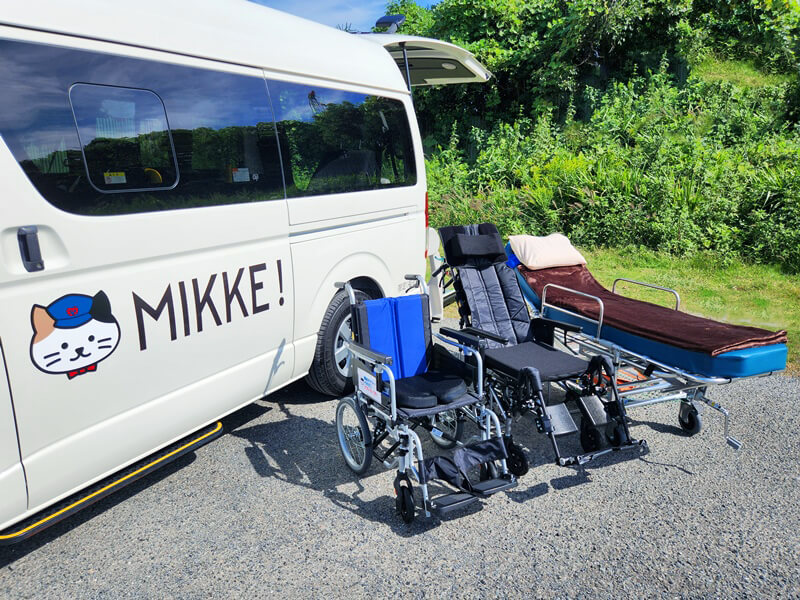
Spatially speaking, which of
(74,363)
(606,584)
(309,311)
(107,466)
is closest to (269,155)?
(309,311)

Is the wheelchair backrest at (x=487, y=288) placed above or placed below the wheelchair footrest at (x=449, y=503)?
above

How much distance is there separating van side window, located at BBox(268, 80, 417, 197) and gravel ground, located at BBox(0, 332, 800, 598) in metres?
1.94

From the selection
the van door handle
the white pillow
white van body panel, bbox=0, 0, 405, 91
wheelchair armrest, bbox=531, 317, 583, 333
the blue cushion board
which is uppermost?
white van body panel, bbox=0, 0, 405, 91

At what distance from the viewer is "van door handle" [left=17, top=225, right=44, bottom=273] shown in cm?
262

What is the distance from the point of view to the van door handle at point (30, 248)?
8.61 feet

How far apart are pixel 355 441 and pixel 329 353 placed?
976 mm

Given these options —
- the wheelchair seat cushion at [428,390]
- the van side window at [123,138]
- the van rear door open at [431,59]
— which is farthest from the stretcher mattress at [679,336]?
the van side window at [123,138]

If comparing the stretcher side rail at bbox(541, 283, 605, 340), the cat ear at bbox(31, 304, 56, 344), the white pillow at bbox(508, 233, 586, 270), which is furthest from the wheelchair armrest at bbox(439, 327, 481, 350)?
the cat ear at bbox(31, 304, 56, 344)

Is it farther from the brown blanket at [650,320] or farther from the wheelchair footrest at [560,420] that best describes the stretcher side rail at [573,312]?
the wheelchair footrest at [560,420]

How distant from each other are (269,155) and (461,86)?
11.8m

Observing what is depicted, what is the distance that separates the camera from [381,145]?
530cm

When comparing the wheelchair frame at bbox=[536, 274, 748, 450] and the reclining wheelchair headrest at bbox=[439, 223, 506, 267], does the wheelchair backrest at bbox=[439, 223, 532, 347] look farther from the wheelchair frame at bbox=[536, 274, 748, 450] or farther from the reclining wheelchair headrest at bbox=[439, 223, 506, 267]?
the wheelchair frame at bbox=[536, 274, 748, 450]

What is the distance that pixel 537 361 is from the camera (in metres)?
4.41

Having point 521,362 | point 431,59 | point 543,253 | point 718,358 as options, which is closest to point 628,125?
point 431,59
